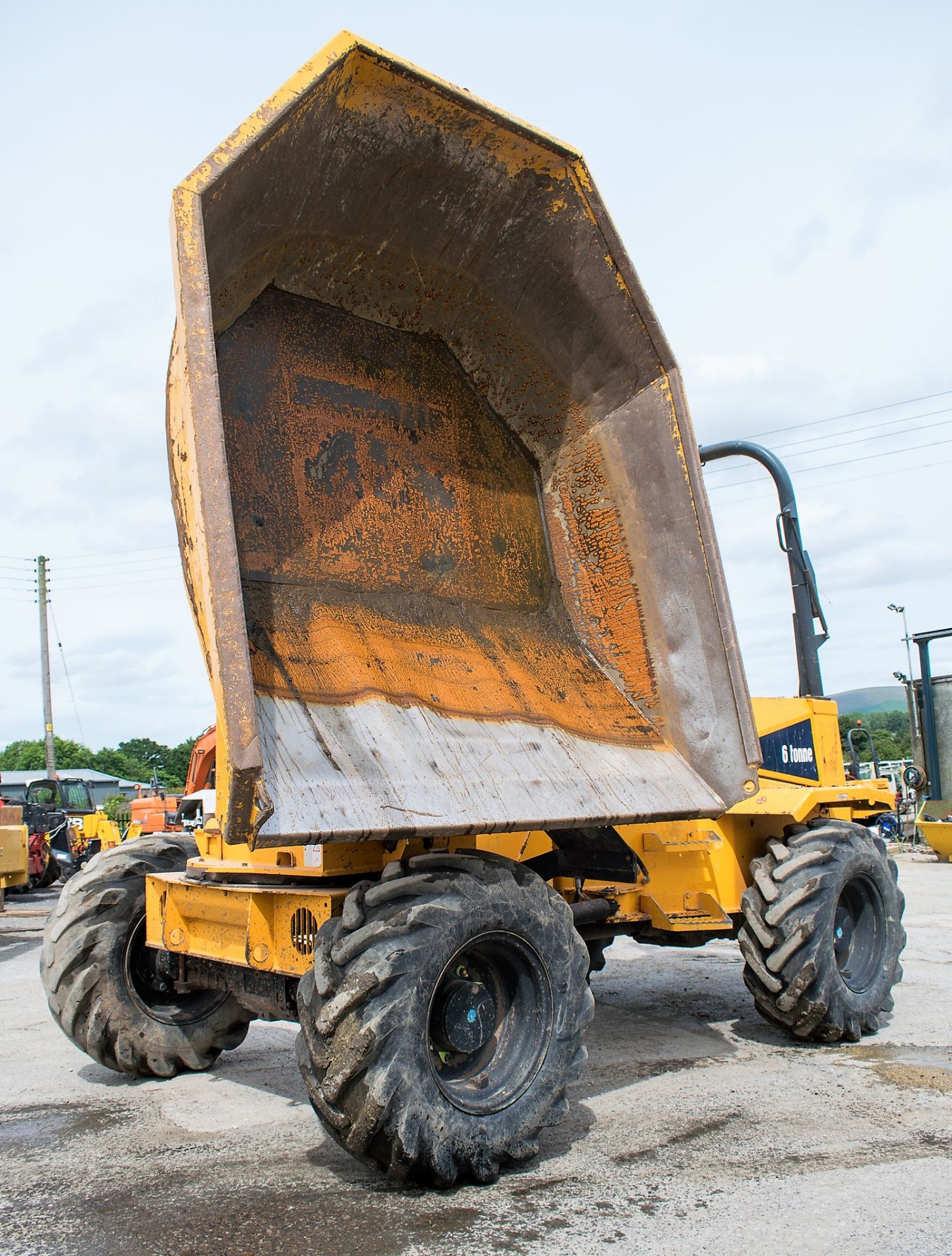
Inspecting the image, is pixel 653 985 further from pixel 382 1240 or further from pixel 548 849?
pixel 382 1240

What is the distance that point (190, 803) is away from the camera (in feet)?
28.1

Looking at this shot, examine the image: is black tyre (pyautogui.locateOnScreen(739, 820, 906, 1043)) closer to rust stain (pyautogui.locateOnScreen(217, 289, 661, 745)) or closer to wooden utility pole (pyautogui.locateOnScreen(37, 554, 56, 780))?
rust stain (pyautogui.locateOnScreen(217, 289, 661, 745))

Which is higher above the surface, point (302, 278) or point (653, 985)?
point (302, 278)

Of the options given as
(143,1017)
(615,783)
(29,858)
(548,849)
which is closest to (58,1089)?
(143,1017)

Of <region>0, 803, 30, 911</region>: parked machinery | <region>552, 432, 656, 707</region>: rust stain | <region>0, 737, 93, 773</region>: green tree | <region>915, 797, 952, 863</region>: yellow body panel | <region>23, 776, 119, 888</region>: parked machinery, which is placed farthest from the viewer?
<region>0, 737, 93, 773</region>: green tree

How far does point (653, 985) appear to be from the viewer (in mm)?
7402

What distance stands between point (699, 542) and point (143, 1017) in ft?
11.1

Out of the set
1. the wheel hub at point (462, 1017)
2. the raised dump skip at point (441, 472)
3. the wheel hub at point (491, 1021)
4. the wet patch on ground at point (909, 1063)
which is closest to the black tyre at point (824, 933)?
the wet patch on ground at point (909, 1063)

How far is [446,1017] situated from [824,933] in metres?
2.48

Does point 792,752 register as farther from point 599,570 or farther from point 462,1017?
point 462,1017

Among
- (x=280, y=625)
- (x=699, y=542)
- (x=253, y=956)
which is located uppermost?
(x=699, y=542)

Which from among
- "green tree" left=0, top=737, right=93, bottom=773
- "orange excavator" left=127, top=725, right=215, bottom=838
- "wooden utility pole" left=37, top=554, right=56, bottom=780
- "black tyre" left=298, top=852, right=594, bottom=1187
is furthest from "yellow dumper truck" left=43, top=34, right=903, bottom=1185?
"green tree" left=0, top=737, right=93, bottom=773

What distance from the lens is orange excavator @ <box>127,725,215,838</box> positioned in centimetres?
852

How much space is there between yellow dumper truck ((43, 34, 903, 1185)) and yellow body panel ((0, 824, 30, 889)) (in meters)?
10.0
